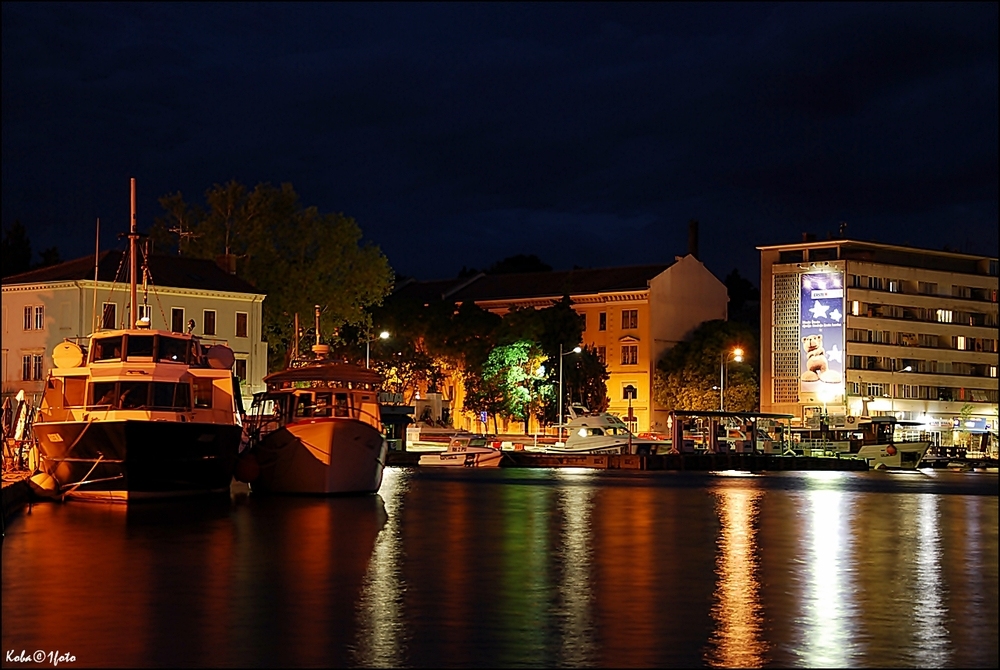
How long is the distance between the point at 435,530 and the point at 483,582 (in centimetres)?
→ 1207

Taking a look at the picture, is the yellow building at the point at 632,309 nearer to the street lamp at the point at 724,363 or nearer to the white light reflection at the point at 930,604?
the street lamp at the point at 724,363

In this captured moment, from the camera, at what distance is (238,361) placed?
95.0 meters

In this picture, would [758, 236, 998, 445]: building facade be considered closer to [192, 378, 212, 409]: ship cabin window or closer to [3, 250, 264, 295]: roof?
[3, 250, 264, 295]: roof

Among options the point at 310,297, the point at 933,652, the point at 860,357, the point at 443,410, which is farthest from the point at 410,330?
the point at 933,652

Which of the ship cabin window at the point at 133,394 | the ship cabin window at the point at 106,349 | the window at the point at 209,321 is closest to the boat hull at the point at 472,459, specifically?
the window at the point at 209,321

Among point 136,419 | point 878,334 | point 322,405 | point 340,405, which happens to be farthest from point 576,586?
point 878,334

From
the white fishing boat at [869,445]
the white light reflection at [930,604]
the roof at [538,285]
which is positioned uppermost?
the roof at [538,285]

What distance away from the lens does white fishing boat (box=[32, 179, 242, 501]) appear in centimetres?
4522

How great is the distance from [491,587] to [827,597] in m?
5.45

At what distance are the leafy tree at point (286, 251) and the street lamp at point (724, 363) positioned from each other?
3218cm

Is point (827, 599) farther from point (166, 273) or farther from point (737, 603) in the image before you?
point (166, 273)

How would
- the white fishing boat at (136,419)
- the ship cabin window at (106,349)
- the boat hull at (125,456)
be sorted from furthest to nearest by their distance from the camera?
the ship cabin window at (106,349)
the white fishing boat at (136,419)
the boat hull at (125,456)

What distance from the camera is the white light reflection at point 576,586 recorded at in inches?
785

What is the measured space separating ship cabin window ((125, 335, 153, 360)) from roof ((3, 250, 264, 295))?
4408 cm
